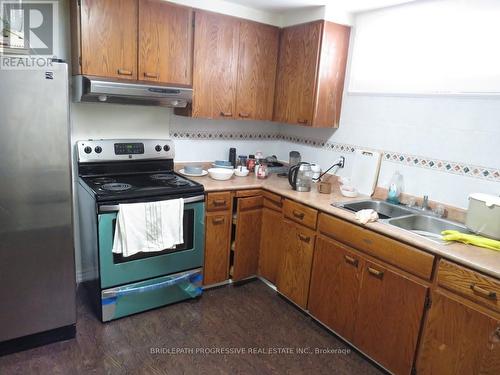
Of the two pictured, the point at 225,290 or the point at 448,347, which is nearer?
the point at 448,347

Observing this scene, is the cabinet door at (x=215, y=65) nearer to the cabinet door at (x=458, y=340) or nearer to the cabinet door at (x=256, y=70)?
the cabinet door at (x=256, y=70)

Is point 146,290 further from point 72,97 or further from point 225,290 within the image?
point 72,97

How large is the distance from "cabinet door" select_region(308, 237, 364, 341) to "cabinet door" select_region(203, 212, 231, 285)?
0.70m

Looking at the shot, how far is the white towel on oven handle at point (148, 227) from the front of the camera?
2.22 m

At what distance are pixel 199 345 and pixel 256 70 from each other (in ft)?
6.96

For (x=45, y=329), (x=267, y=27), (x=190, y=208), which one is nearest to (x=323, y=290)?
(x=190, y=208)

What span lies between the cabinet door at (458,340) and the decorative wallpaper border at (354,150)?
85cm

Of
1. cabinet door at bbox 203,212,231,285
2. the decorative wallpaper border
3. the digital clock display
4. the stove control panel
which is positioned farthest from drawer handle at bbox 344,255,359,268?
the digital clock display

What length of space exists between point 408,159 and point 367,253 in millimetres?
836

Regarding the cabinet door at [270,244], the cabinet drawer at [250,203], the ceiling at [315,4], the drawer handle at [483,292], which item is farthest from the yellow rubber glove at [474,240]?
the ceiling at [315,4]

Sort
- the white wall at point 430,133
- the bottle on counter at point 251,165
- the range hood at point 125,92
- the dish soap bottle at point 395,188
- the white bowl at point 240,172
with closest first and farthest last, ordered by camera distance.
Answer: the white wall at point 430,133 → the range hood at point 125,92 → the dish soap bottle at point 395,188 → the white bowl at point 240,172 → the bottle on counter at point 251,165

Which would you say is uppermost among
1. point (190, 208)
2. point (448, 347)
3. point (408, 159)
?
point (408, 159)

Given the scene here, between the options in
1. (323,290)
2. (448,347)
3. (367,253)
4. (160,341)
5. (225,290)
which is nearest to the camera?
(448,347)

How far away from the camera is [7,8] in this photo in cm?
216
